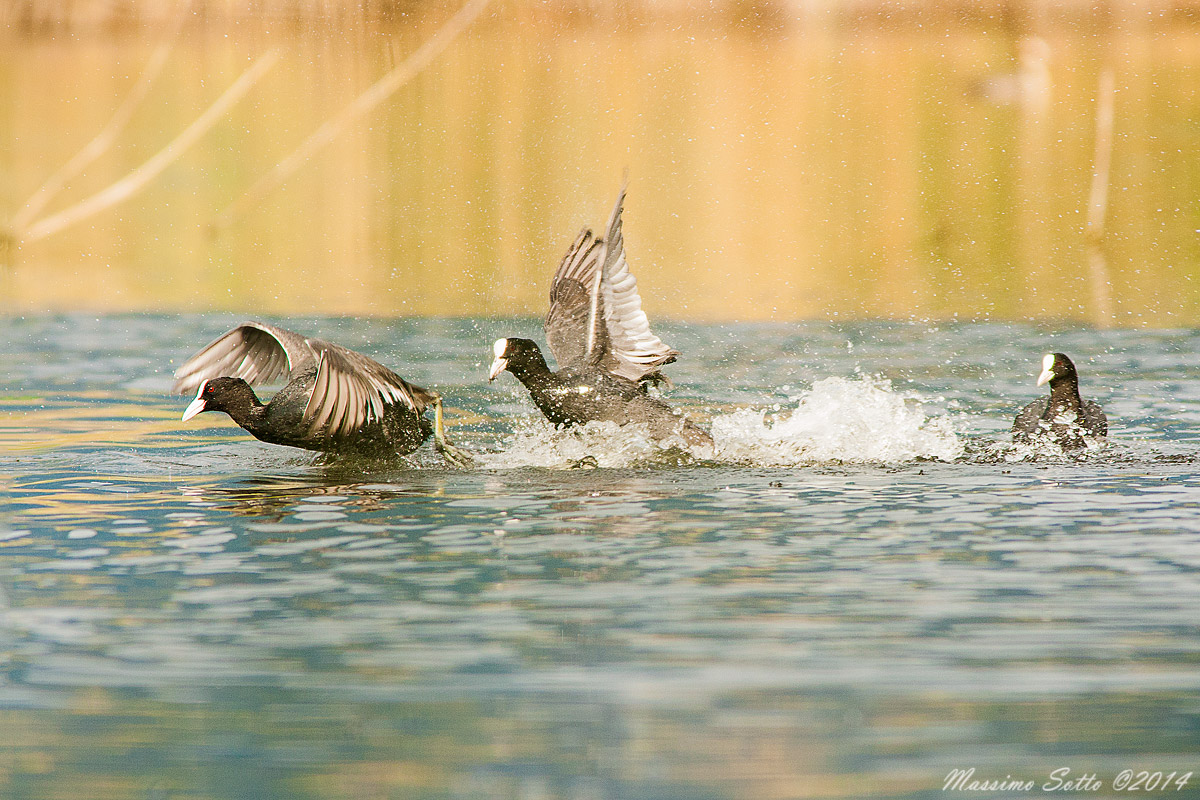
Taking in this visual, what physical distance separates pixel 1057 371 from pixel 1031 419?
38 cm

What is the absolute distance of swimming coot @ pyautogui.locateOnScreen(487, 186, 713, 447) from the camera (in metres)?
7.23

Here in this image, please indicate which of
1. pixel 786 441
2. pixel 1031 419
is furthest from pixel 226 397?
pixel 1031 419

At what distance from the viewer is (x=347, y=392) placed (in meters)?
6.75

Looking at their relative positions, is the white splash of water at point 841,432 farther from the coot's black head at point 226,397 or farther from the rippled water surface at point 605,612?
the coot's black head at point 226,397

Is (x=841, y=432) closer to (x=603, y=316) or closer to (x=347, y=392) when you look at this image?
(x=603, y=316)

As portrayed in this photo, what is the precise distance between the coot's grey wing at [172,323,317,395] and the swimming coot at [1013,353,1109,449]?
148 inches

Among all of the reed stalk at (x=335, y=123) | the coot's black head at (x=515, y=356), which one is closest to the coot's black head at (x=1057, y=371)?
the coot's black head at (x=515, y=356)

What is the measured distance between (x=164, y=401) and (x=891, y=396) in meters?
4.50

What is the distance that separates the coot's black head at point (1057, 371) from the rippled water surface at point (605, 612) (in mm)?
429

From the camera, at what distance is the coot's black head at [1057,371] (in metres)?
7.45

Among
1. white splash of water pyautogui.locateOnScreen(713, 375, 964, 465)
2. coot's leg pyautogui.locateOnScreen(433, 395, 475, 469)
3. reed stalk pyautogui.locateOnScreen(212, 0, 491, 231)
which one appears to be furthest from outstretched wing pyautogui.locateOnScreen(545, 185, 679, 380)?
reed stalk pyautogui.locateOnScreen(212, 0, 491, 231)

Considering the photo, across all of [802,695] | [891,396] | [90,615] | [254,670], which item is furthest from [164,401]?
[802,695]

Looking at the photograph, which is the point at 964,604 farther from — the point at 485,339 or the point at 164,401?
the point at 485,339

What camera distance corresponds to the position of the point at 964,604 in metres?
4.34
